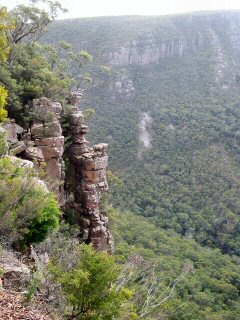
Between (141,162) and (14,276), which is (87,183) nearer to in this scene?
(14,276)

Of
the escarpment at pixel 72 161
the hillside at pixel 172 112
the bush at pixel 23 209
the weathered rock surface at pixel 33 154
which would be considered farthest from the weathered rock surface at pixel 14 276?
the hillside at pixel 172 112

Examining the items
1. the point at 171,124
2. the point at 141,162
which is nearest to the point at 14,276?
the point at 141,162

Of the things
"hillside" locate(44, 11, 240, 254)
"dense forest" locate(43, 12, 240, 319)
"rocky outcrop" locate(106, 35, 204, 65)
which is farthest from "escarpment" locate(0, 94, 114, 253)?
"rocky outcrop" locate(106, 35, 204, 65)

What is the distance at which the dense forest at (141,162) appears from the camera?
939 centimetres

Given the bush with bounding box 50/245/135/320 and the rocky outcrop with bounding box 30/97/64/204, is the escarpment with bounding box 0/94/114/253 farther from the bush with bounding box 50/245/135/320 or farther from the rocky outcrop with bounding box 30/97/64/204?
the bush with bounding box 50/245/135/320

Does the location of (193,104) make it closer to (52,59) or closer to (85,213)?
(52,59)

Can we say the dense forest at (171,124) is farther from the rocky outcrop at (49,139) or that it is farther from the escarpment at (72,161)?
the rocky outcrop at (49,139)

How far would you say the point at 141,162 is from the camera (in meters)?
59.1

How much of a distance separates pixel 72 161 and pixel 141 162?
1620 inches

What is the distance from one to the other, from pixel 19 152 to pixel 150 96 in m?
61.8

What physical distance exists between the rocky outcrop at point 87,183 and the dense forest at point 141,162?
30.5 inches

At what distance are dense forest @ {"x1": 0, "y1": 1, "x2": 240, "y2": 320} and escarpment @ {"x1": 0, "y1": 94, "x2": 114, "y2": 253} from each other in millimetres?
630

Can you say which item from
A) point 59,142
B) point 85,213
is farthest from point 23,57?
point 85,213

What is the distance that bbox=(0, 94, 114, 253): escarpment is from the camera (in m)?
15.5
